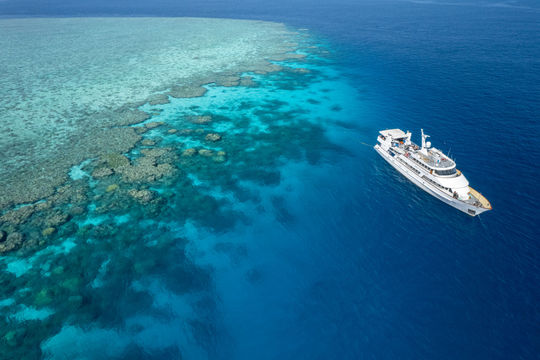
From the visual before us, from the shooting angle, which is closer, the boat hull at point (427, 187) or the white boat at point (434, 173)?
the boat hull at point (427, 187)

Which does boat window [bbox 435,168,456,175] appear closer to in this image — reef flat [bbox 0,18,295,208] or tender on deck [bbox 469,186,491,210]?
tender on deck [bbox 469,186,491,210]

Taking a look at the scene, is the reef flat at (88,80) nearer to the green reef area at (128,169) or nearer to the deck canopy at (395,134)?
the green reef area at (128,169)

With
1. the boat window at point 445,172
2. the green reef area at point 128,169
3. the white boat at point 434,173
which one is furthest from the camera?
the boat window at point 445,172

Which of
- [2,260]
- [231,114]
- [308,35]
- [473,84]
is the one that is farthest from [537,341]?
[308,35]

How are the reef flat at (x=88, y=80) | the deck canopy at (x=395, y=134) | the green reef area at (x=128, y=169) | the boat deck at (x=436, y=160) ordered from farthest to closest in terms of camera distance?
the reef flat at (x=88, y=80) < the deck canopy at (x=395, y=134) < the boat deck at (x=436, y=160) < the green reef area at (x=128, y=169)

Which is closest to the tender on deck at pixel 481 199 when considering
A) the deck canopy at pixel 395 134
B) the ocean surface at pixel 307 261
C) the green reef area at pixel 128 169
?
the ocean surface at pixel 307 261

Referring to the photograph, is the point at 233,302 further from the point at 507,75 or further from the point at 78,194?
the point at 507,75
